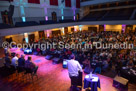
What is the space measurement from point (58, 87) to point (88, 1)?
23998mm

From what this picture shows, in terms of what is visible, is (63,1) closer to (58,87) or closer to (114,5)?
(114,5)

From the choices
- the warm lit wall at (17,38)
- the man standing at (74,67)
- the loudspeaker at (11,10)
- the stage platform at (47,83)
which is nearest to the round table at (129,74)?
the stage platform at (47,83)

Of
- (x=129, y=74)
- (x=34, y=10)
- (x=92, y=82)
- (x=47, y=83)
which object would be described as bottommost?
(x=47, y=83)

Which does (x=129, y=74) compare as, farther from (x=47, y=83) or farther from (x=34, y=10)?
(x=34, y=10)

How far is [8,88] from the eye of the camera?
15.8ft

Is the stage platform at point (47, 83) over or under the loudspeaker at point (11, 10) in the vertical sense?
under

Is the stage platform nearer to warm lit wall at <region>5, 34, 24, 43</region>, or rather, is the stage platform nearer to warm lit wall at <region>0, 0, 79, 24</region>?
warm lit wall at <region>5, 34, 24, 43</region>

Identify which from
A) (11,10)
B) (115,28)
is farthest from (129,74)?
(115,28)

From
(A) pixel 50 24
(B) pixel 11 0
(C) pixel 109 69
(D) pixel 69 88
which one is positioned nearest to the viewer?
(D) pixel 69 88

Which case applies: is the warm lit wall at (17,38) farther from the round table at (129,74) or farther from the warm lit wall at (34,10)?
the round table at (129,74)

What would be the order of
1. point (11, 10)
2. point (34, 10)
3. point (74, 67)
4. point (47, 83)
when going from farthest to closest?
point (34, 10) < point (11, 10) < point (47, 83) < point (74, 67)

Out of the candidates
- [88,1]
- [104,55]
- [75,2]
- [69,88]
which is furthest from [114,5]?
[69,88]

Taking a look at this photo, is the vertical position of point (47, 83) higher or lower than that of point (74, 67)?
lower

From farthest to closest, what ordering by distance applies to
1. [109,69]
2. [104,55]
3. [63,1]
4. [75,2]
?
1. [75,2]
2. [63,1]
3. [104,55]
4. [109,69]
